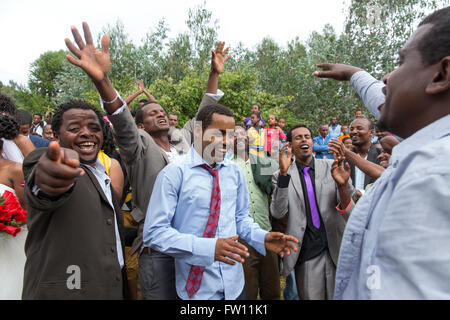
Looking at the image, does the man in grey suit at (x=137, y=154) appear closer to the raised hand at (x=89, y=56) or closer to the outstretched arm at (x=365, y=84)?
the raised hand at (x=89, y=56)

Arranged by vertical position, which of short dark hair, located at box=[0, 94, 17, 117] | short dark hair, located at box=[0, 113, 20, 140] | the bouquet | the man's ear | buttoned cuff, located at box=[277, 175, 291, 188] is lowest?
the bouquet

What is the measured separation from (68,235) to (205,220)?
91 centimetres

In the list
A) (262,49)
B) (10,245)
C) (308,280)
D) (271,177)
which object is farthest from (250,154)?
(262,49)

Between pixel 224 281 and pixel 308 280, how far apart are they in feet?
3.96

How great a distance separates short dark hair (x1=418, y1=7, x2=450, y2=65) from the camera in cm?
104

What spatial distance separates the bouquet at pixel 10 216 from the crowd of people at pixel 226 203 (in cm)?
2

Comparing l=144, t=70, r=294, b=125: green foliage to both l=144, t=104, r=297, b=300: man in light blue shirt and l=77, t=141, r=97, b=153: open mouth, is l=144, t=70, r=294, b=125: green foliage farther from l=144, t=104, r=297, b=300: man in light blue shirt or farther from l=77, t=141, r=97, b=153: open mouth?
l=77, t=141, r=97, b=153: open mouth

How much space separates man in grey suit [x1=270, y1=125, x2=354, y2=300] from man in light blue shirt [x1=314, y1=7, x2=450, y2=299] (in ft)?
6.32

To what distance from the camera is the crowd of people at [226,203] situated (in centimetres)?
91

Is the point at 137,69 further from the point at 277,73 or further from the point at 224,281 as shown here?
the point at 224,281

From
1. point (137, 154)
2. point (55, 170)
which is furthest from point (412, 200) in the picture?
point (137, 154)

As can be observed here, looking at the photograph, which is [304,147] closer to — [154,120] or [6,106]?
[154,120]

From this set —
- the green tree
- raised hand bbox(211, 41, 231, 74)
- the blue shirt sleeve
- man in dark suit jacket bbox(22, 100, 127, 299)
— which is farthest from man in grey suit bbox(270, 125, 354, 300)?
the green tree

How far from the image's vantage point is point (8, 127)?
3004 mm
